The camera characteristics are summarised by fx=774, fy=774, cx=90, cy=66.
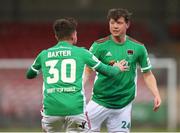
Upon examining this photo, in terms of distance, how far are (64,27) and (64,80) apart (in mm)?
570

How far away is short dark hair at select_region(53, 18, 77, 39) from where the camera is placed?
327 inches

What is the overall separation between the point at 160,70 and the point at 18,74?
11.7 ft

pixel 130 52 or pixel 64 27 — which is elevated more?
pixel 64 27

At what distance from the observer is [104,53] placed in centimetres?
963

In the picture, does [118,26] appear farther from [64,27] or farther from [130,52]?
[64,27]

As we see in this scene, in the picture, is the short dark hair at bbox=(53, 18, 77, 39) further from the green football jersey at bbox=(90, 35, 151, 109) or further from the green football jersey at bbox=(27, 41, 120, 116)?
the green football jersey at bbox=(90, 35, 151, 109)

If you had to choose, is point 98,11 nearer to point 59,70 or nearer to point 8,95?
point 8,95

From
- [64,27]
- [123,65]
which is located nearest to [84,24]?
[123,65]

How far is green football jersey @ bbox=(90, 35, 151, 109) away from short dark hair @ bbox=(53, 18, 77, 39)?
1288 mm

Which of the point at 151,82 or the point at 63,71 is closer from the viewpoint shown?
the point at 63,71

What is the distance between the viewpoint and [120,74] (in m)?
9.63

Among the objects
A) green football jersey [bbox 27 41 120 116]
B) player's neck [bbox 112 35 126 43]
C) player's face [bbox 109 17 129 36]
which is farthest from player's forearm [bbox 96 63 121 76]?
player's neck [bbox 112 35 126 43]

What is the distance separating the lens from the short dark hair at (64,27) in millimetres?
8297

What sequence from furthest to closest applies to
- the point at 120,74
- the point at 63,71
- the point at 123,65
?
the point at 120,74, the point at 123,65, the point at 63,71
